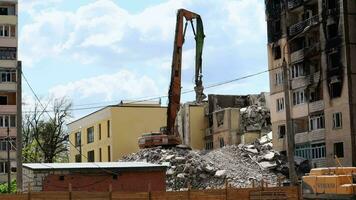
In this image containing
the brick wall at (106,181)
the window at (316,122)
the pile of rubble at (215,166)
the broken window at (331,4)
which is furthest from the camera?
the window at (316,122)

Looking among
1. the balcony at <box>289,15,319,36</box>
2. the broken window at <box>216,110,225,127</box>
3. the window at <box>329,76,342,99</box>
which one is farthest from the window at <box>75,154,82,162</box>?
the window at <box>329,76,342,99</box>

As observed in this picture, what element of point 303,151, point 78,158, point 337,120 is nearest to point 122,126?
point 78,158

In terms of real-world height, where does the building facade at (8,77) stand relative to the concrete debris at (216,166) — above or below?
above

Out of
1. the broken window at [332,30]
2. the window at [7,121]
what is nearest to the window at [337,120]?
the broken window at [332,30]

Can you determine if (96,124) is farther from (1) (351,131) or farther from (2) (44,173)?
(2) (44,173)

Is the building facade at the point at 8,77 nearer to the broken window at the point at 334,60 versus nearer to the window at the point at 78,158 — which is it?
the window at the point at 78,158

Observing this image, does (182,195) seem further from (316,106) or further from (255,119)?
(255,119)

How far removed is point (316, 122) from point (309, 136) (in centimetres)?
167

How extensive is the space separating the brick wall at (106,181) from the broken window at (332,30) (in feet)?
98.6

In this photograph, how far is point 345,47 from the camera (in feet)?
199

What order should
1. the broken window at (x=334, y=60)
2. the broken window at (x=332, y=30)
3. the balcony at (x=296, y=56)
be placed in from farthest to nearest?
the balcony at (x=296, y=56) < the broken window at (x=332, y=30) < the broken window at (x=334, y=60)

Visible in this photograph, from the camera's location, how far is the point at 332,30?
2480 inches

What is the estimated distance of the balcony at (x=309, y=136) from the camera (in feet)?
208

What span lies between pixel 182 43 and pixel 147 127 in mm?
25401
